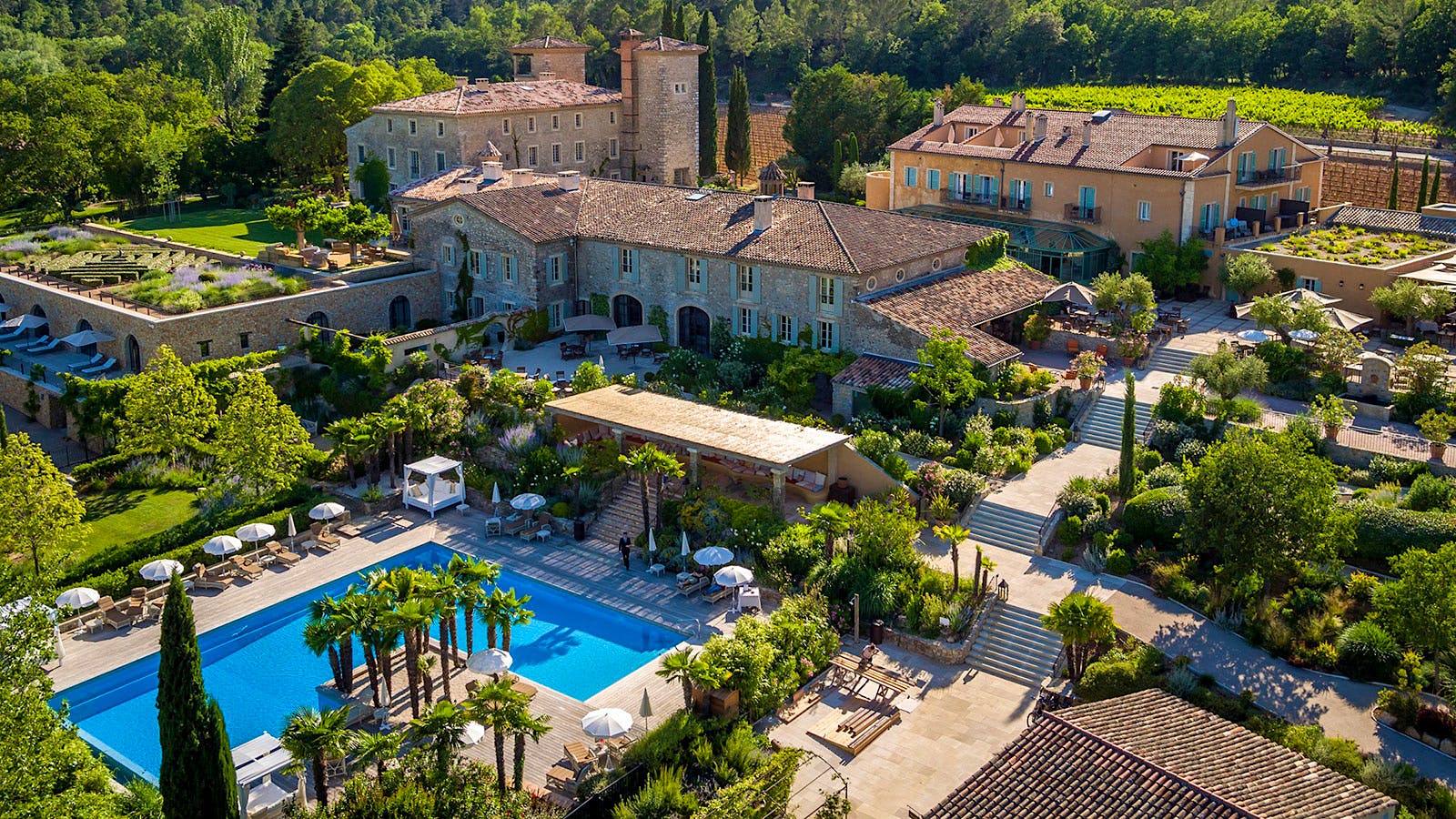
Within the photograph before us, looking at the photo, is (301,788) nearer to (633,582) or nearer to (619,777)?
(619,777)

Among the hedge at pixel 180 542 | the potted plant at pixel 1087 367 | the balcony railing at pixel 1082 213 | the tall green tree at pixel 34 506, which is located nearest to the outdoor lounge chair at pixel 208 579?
the hedge at pixel 180 542

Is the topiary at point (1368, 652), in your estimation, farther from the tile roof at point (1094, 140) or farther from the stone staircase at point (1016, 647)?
the tile roof at point (1094, 140)

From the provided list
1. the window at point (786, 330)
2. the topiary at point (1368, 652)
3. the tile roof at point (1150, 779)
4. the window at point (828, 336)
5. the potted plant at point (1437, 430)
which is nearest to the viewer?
the tile roof at point (1150, 779)

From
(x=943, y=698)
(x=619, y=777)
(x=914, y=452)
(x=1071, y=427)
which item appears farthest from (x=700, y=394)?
(x=619, y=777)

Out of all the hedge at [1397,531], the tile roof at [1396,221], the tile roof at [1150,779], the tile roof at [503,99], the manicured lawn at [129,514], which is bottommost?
the manicured lawn at [129,514]

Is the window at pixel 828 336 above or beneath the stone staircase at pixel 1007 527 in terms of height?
above

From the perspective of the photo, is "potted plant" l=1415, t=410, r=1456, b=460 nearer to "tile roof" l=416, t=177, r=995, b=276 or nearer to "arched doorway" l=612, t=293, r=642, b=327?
"tile roof" l=416, t=177, r=995, b=276

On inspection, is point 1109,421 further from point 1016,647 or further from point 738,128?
point 738,128

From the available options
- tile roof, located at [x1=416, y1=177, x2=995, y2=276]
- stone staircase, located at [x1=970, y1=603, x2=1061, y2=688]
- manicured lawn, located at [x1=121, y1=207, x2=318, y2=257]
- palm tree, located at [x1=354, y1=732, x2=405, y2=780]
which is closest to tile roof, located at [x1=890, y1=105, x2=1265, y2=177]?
tile roof, located at [x1=416, y1=177, x2=995, y2=276]
